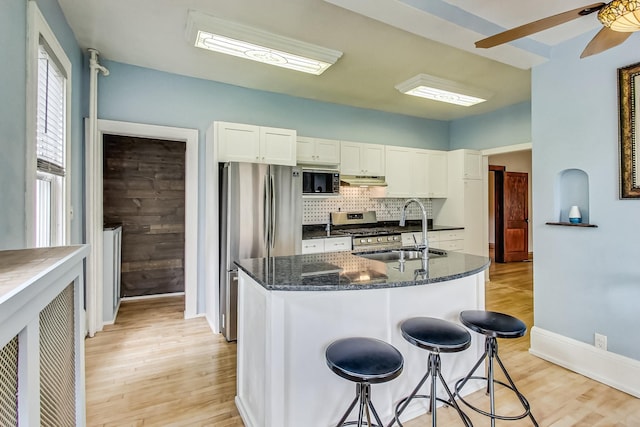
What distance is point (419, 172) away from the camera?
202 inches

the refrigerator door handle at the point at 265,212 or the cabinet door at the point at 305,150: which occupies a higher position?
the cabinet door at the point at 305,150

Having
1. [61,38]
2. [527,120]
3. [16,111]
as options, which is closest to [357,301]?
[16,111]

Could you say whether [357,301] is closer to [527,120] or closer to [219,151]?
[219,151]

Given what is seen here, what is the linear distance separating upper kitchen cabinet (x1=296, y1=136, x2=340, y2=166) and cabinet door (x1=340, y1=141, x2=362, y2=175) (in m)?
0.09

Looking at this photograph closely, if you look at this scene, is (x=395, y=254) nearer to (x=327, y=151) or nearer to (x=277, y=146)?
(x=277, y=146)

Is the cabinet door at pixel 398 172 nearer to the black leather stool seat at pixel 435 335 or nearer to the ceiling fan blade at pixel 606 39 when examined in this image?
the ceiling fan blade at pixel 606 39

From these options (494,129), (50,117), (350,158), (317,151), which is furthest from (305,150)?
(494,129)

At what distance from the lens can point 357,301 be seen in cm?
182

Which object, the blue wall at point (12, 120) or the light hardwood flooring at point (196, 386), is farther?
the light hardwood flooring at point (196, 386)

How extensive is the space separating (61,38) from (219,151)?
150cm

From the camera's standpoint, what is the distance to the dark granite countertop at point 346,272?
1.60 m

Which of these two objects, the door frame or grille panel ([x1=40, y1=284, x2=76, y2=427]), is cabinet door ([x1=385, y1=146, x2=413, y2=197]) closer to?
the door frame

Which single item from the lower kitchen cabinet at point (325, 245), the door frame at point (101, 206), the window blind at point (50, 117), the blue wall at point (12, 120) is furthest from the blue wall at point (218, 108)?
the blue wall at point (12, 120)

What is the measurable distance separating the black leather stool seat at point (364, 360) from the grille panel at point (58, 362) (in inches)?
38.6
